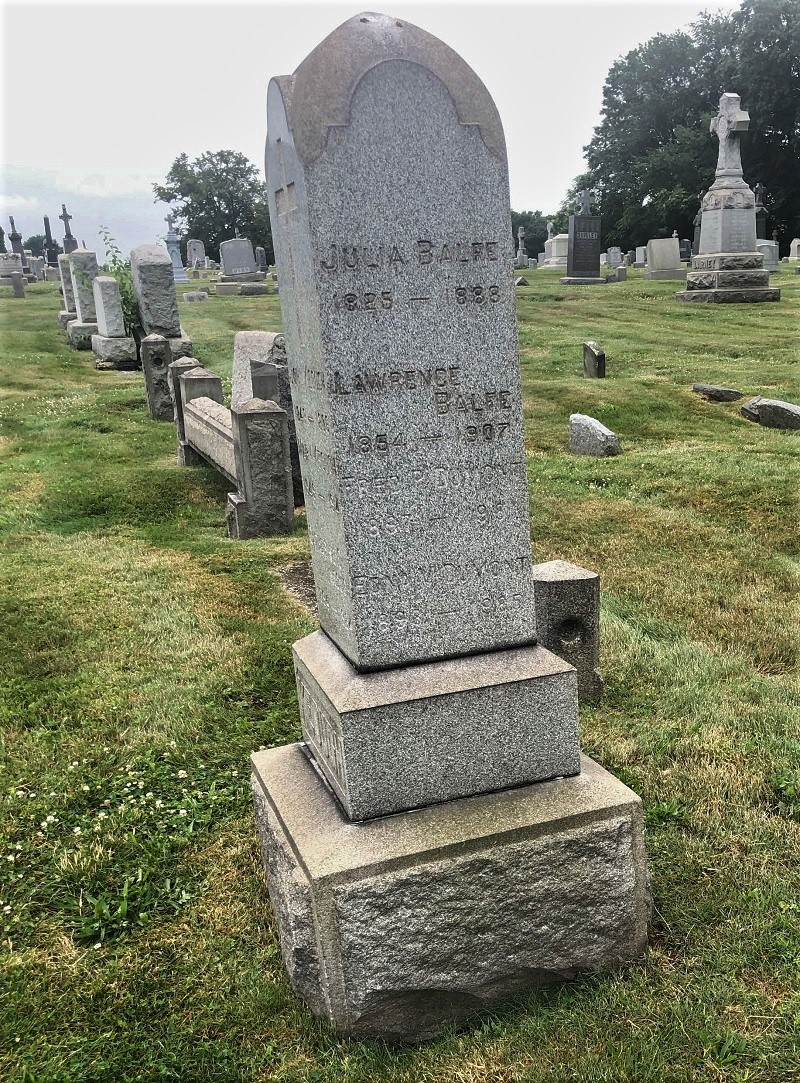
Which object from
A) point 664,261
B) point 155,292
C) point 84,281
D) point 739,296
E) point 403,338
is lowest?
point 739,296

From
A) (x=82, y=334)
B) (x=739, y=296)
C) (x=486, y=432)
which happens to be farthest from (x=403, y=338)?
(x=739, y=296)

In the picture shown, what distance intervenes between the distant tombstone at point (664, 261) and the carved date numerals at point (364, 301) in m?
27.9

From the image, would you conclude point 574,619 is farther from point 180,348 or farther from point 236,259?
point 236,259

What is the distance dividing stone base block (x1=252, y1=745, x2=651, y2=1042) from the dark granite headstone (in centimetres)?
2818

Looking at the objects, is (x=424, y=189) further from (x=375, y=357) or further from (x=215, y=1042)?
(x=215, y=1042)

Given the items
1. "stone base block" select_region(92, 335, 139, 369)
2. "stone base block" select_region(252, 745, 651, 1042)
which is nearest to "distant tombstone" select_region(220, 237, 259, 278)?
"stone base block" select_region(92, 335, 139, 369)

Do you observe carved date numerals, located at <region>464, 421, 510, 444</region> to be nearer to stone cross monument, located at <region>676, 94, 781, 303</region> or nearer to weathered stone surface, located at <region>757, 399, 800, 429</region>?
weathered stone surface, located at <region>757, 399, 800, 429</region>

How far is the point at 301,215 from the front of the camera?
2559 millimetres

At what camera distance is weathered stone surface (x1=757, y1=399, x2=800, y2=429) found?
10875 mm

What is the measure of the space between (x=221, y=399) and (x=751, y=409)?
667cm

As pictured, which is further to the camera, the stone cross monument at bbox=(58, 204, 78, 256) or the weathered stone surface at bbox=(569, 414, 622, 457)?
the stone cross monument at bbox=(58, 204, 78, 256)

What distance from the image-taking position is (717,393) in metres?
12.2

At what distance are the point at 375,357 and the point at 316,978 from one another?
1.88m

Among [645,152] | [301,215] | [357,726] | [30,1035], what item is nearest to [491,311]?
[301,215]
